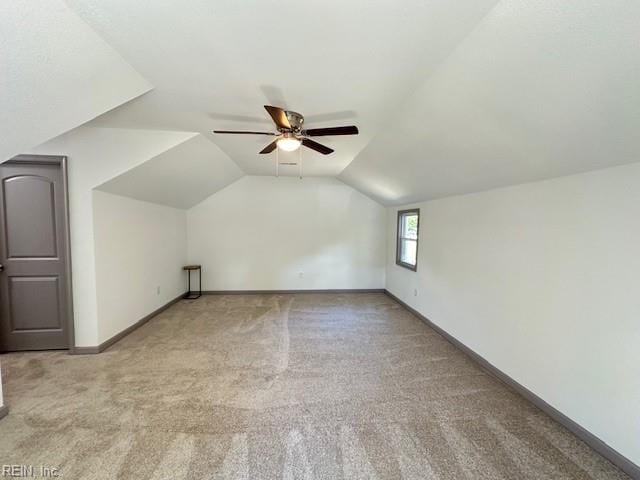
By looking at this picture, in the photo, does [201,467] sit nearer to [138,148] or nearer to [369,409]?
[369,409]

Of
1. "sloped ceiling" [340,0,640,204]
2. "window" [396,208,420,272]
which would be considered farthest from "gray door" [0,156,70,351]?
"window" [396,208,420,272]

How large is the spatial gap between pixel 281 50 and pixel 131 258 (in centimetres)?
340

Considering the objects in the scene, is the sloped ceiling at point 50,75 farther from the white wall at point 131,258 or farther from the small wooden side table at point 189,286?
the small wooden side table at point 189,286

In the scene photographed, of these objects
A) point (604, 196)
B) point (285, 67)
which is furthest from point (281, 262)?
point (604, 196)

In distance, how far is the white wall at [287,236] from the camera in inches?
215

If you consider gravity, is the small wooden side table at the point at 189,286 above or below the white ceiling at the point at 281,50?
below

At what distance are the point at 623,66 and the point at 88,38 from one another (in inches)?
104

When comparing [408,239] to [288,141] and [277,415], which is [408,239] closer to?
[288,141]

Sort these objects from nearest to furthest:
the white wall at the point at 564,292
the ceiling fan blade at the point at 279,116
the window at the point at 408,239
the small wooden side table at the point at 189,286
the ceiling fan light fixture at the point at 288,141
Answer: the white wall at the point at 564,292, the ceiling fan blade at the point at 279,116, the ceiling fan light fixture at the point at 288,141, the window at the point at 408,239, the small wooden side table at the point at 189,286

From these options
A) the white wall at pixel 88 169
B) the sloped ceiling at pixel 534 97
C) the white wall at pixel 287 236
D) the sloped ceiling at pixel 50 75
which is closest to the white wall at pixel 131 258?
the white wall at pixel 88 169

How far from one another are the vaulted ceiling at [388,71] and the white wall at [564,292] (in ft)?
0.84

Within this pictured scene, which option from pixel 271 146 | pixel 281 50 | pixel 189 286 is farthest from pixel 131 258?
pixel 281 50

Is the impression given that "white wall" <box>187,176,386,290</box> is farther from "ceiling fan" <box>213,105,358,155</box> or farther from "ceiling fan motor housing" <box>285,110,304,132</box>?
"ceiling fan motor housing" <box>285,110,304,132</box>

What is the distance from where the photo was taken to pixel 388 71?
1744 mm
